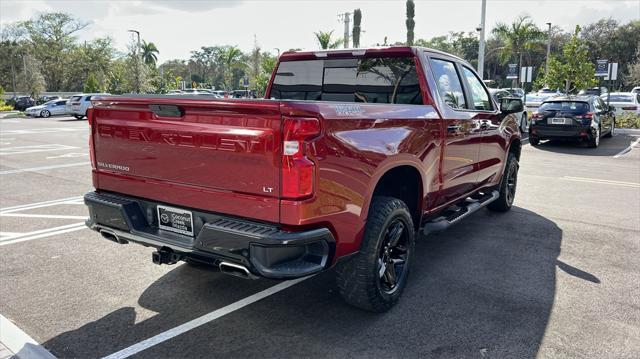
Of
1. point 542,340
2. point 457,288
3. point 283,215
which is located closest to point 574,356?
point 542,340

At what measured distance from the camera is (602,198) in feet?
25.3

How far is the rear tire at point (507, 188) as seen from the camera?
6.53 meters

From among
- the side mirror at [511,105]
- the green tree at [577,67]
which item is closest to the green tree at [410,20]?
the green tree at [577,67]

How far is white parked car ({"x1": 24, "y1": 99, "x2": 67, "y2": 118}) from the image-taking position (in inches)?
1251

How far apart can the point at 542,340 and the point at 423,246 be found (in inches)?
82.1

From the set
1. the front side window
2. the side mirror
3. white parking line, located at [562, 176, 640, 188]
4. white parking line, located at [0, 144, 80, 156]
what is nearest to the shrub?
white parking line, located at [562, 176, 640, 188]

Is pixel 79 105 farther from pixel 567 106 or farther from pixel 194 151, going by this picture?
pixel 194 151

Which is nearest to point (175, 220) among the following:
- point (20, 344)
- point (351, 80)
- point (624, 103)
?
point (20, 344)

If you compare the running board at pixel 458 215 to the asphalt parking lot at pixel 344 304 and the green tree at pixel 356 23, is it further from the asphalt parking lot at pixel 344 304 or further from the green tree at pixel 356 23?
the green tree at pixel 356 23

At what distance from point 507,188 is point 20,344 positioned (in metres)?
5.67

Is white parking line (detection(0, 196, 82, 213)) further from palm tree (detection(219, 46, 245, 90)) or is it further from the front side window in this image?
palm tree (detection(219, 46, 245, 90))

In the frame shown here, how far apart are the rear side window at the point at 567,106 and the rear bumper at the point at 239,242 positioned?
12.8 meters

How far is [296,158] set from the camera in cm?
280

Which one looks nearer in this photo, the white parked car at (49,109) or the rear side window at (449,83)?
the rear side window at (449,83)
